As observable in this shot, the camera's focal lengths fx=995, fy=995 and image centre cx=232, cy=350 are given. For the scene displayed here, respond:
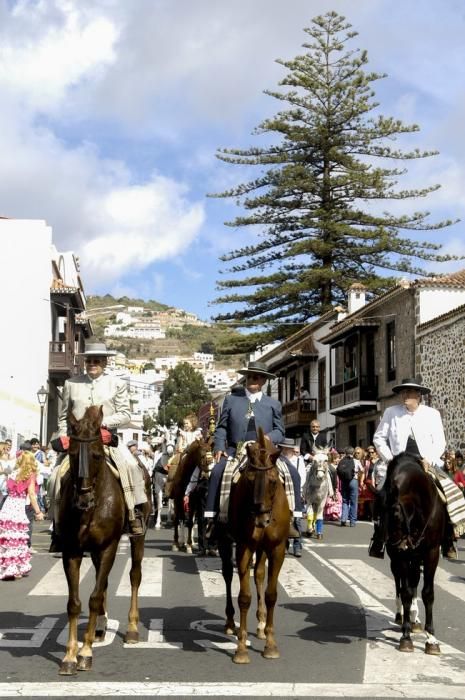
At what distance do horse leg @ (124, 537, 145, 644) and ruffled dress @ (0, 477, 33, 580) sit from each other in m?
4.73

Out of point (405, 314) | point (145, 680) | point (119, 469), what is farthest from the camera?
point (405, 314)

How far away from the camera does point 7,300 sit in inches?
1905

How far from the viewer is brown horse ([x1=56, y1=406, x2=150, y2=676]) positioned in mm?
7812

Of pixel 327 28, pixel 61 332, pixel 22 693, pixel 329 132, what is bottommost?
pixel 22 693

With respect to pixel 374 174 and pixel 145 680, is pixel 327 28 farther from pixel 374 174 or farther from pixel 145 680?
pixel 145 680

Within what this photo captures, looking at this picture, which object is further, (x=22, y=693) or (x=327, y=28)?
(x=327, y=28)

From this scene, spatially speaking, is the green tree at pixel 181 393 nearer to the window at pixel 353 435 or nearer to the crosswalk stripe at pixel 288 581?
the window at pixel 353 435

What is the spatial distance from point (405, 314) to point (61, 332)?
21.5m

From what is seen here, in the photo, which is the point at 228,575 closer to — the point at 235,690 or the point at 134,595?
the point at 134,595

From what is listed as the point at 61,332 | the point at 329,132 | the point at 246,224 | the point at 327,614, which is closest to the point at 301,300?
the point at 246,224

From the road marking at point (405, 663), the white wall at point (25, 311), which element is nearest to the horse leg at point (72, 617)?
the road marking at point (405, 663)

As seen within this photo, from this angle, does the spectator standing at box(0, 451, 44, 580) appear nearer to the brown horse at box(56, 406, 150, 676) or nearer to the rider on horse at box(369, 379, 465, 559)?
Result: the brown horse at box(56, 406, 150, 676)

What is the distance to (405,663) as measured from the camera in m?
8.04

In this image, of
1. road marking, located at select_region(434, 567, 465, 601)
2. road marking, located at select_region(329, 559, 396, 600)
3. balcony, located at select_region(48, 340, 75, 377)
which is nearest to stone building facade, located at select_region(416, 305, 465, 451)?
road marking, located at select_region(329, 559, 396, 600)
